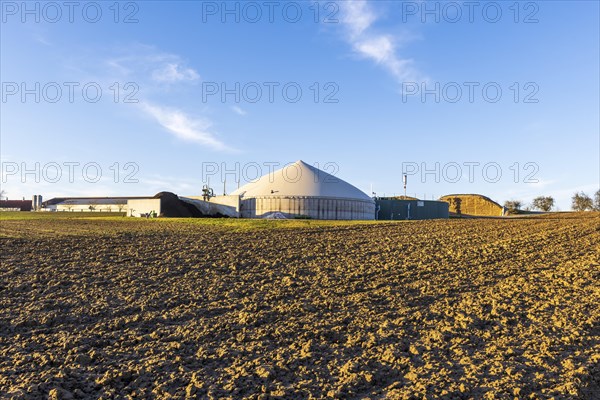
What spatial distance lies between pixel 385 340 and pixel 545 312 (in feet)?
12.9

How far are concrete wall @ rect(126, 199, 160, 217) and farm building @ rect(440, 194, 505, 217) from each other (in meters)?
69.8

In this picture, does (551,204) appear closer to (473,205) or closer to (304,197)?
(473,205)

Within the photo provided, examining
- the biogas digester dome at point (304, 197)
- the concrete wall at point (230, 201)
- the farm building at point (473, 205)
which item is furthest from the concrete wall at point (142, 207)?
the farm building at point (473, 205)

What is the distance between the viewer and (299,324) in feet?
28.3

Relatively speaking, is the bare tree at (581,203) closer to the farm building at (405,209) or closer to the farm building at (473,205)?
the farm building at (473,205)

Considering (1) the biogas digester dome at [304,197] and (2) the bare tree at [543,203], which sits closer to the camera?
(1) the biogas digester dome at [304,197]

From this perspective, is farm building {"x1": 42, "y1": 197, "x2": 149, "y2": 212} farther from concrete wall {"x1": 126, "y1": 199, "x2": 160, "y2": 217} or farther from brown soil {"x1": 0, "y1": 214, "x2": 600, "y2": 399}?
brown soil {"x1": 0, "y1": 214, "x2": 600, "y2": 399}

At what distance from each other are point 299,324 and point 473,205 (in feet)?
334

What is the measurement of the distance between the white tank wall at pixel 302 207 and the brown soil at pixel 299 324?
34.9 meters

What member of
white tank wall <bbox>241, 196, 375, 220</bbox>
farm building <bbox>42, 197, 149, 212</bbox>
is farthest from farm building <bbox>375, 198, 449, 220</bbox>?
farm building <bbox>42, 197, 149, 212</bbox>

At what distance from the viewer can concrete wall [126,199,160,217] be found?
48750mm

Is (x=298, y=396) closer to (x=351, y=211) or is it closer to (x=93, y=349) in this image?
(x=93, y=349)

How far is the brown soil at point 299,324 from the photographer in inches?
251

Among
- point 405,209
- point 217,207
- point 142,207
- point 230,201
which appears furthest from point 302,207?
point 142,207
